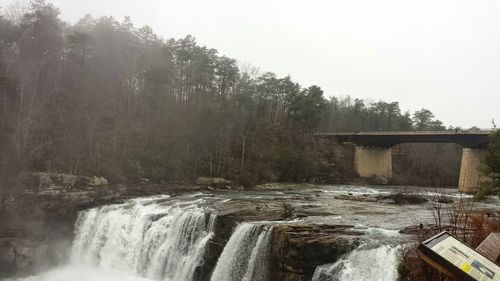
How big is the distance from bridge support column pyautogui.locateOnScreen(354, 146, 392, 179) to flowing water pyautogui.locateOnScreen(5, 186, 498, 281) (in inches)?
1377

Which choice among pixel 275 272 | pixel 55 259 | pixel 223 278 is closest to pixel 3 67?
pixel 55 259

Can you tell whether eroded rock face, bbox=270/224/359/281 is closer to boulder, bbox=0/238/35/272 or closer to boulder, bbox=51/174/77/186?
boulder, bbox=0/238/35/272

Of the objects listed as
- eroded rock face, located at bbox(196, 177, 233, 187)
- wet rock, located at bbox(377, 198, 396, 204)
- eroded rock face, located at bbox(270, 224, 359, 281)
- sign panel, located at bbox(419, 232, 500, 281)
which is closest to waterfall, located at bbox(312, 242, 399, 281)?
eroded rock face, located at bbox(270, 224, 359, 281)

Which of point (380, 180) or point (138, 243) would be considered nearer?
point (138, 243)

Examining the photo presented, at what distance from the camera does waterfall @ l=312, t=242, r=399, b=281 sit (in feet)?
37.8

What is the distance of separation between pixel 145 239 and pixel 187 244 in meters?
3.10

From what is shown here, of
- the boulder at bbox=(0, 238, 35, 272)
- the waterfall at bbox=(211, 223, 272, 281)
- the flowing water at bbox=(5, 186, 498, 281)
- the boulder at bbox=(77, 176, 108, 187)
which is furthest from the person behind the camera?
the boulder at bbox=(77, 176, 108, 187)

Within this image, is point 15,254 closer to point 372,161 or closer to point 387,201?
point 387,201

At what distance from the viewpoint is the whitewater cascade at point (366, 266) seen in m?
11.5

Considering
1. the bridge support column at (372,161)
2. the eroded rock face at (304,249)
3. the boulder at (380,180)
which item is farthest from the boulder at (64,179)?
the boulder at (380,180)

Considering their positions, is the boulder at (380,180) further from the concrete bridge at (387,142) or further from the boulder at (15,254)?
the boulder at (15,254)

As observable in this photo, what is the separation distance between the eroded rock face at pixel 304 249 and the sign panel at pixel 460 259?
30.0ft

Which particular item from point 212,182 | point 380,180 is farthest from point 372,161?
point 212,182

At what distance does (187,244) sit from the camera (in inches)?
741
